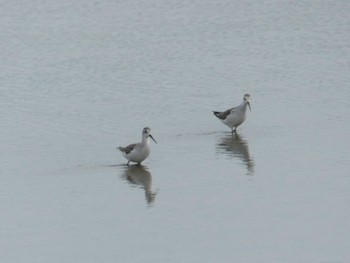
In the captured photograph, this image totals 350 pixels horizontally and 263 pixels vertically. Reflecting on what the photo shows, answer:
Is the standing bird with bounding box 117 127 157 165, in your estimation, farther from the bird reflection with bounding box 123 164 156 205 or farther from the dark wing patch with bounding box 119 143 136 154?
the bird reflection with bounding box 123 164 156 205

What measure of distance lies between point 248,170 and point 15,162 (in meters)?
6.56

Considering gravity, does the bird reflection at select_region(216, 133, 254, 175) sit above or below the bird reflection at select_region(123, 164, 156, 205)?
above

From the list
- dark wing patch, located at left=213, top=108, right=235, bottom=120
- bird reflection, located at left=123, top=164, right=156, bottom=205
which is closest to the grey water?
bird reflection, located at left=123, top=164, right=156, bottom=205

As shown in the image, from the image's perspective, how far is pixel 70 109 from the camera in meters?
35.9

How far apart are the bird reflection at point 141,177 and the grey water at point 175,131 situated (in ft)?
0.25

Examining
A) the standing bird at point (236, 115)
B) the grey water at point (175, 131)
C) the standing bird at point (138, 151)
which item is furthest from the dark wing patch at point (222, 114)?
the standing bird at point (138, 151)

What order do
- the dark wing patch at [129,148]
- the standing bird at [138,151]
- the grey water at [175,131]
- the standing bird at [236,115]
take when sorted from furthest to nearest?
1. the standing bird at [236,115]
2. the dark wing patch at [129,148]
3. the standing bird at [138,151]
4. the grey water at [175,131]

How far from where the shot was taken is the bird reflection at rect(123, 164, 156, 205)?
25.9 metres

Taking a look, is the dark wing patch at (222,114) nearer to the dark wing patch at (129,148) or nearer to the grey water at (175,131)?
the grey water at (175,131)

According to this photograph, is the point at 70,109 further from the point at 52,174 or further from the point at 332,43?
the point at 332,43

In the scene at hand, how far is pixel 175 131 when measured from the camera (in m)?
32.6

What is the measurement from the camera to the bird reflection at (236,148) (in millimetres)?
28922

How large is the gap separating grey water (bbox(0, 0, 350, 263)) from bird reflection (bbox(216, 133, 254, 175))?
10 cm

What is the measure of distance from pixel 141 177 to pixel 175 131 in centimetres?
502
